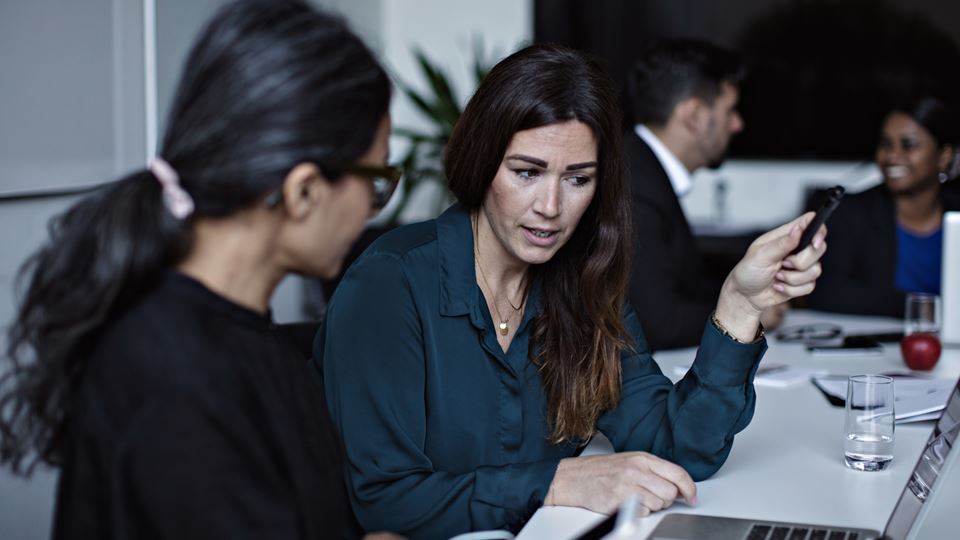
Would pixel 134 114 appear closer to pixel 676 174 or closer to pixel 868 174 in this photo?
pixel 676 174

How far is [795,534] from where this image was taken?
1.39 metres

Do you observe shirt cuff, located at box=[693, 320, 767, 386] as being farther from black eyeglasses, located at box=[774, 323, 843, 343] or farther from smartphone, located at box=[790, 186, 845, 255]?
black eyeglasses, located at box=[774, 323, 843, 343]

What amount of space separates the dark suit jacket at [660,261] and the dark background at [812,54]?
5.92ft

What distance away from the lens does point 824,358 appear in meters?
2.54

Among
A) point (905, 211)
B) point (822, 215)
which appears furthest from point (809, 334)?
point (822, 215)

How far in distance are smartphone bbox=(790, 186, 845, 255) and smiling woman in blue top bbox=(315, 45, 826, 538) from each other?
2 centimetres

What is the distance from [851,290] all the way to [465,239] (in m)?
1.79

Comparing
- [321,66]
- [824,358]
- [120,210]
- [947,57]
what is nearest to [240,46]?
[321,66]

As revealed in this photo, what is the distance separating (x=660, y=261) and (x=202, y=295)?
1858 millimetres

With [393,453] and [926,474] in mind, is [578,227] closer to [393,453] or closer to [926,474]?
[393,453]

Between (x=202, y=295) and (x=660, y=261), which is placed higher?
(x=202, y=295)

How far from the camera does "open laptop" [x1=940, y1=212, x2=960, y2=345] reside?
2.56 metres

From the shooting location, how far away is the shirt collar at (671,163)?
10.8 feet

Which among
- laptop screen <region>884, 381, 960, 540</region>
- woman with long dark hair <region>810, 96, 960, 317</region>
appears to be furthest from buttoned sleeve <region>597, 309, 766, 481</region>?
woman with long dark hair <region>810, 96, 960, 317</region>
